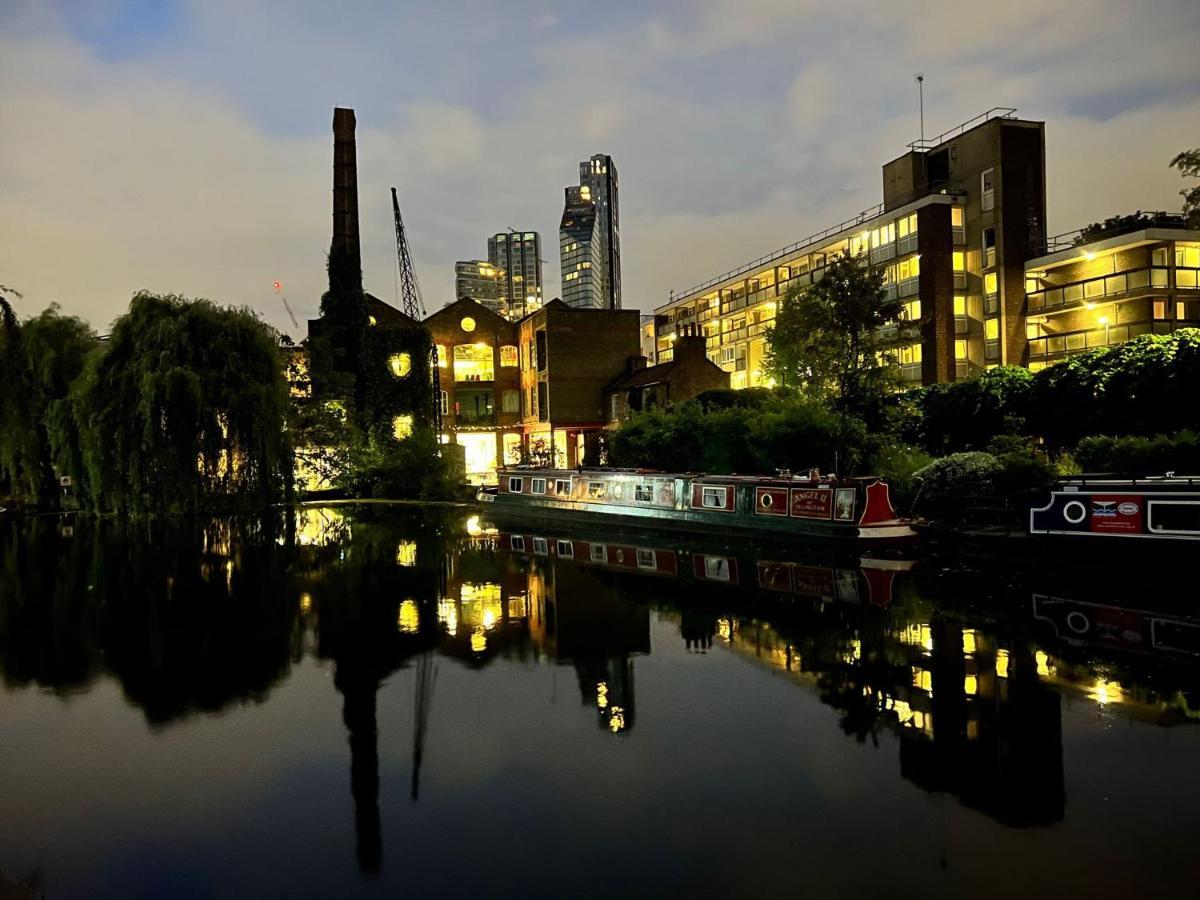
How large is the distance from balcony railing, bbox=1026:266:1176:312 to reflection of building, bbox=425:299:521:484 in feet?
106

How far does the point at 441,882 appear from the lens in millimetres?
5406

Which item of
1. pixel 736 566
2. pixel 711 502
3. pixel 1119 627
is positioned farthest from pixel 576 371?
pixel 1119 627

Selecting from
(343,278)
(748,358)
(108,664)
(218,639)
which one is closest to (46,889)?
(108,664)

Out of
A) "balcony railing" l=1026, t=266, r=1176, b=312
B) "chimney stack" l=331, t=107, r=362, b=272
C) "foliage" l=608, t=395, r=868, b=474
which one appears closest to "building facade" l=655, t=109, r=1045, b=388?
"balcony railing" l=1026, t=266, r=1176, b=312

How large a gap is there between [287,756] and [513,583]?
9.17 m

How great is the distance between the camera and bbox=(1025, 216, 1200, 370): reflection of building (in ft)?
123

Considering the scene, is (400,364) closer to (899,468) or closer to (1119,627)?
(899,468)

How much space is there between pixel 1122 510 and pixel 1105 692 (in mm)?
7470

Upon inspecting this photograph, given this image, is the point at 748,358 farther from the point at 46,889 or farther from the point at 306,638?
the point at 46,889

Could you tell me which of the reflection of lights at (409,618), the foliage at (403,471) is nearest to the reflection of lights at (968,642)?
the reflection of lights at (409,618)

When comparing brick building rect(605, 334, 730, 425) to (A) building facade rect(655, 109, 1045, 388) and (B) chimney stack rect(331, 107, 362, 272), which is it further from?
(B) chimney stack rect(331, 107, 362, 272)

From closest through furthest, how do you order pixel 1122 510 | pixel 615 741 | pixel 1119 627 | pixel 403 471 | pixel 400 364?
1. pixel 615 741
2. pixel 1119 627
3. pixel 1122 510
4. pixel 403 471
5. pixel 400 364

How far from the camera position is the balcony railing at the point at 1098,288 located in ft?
123

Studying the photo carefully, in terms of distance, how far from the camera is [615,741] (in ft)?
25.8
